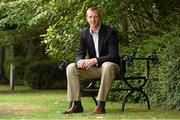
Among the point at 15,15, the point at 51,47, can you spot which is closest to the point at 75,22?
the point at 51,47

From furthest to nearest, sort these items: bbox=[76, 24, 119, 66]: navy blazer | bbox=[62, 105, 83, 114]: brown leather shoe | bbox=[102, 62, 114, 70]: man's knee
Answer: bbox=[76, 24, 119, 66]: navy blazer, bbox=[62, 105, 83, 114]: brown leather shoe, bbox=[102, 62, 114, 70]: man's knee

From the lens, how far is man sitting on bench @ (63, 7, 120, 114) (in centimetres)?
867

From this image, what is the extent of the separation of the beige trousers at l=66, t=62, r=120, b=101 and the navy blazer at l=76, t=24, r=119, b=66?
169mm

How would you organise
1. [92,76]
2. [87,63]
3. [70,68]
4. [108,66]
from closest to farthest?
[108,66] → [87,63] → [70,68] → [92,76]

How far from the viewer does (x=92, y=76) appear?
29.5 feet

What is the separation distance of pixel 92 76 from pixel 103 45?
55cm

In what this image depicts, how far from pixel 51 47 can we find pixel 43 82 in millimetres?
7901

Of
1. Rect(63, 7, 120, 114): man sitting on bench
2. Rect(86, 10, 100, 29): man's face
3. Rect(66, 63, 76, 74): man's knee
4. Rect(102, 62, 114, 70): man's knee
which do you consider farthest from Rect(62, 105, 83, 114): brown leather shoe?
Rect(86, 10, 100, 29): man's face

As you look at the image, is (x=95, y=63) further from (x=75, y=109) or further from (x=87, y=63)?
(x=75, y=109)

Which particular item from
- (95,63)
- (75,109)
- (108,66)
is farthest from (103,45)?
(75,109)

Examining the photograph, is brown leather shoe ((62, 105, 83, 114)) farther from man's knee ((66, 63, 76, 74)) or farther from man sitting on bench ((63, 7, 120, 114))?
man's knee ((66, 63, 76, 74))

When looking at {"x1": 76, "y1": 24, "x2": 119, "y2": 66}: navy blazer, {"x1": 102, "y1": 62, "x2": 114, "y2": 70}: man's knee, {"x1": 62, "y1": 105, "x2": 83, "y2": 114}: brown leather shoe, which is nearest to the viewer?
{"x1": 102, "y1": 62, "x2": 114, "y2": 70}: man's knee

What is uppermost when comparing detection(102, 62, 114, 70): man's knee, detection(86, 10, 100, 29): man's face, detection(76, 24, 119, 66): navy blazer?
detection(86, 10, 100, 29): man's face

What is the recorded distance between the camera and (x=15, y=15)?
17.0 metres
